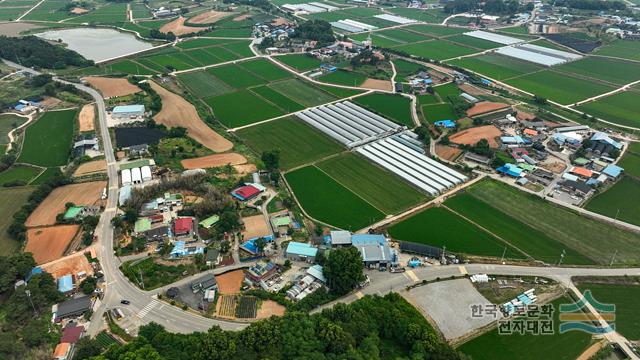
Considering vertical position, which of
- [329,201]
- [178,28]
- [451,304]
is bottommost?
[451,304]

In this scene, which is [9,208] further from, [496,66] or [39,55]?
[496,66]

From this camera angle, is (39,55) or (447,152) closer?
(447,152)

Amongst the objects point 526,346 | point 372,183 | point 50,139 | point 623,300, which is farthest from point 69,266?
point 623,300

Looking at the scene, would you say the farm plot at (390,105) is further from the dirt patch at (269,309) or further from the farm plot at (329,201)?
the dirt patch at (269,309)

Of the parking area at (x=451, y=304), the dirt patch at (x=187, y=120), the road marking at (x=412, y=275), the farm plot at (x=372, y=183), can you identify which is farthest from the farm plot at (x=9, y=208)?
the parking area at (x=451, y=304)

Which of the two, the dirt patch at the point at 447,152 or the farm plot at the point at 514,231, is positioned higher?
the dirt patch at the point at 447,152

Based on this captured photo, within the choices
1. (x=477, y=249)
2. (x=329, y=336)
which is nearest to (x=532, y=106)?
(x=477, y=249)
